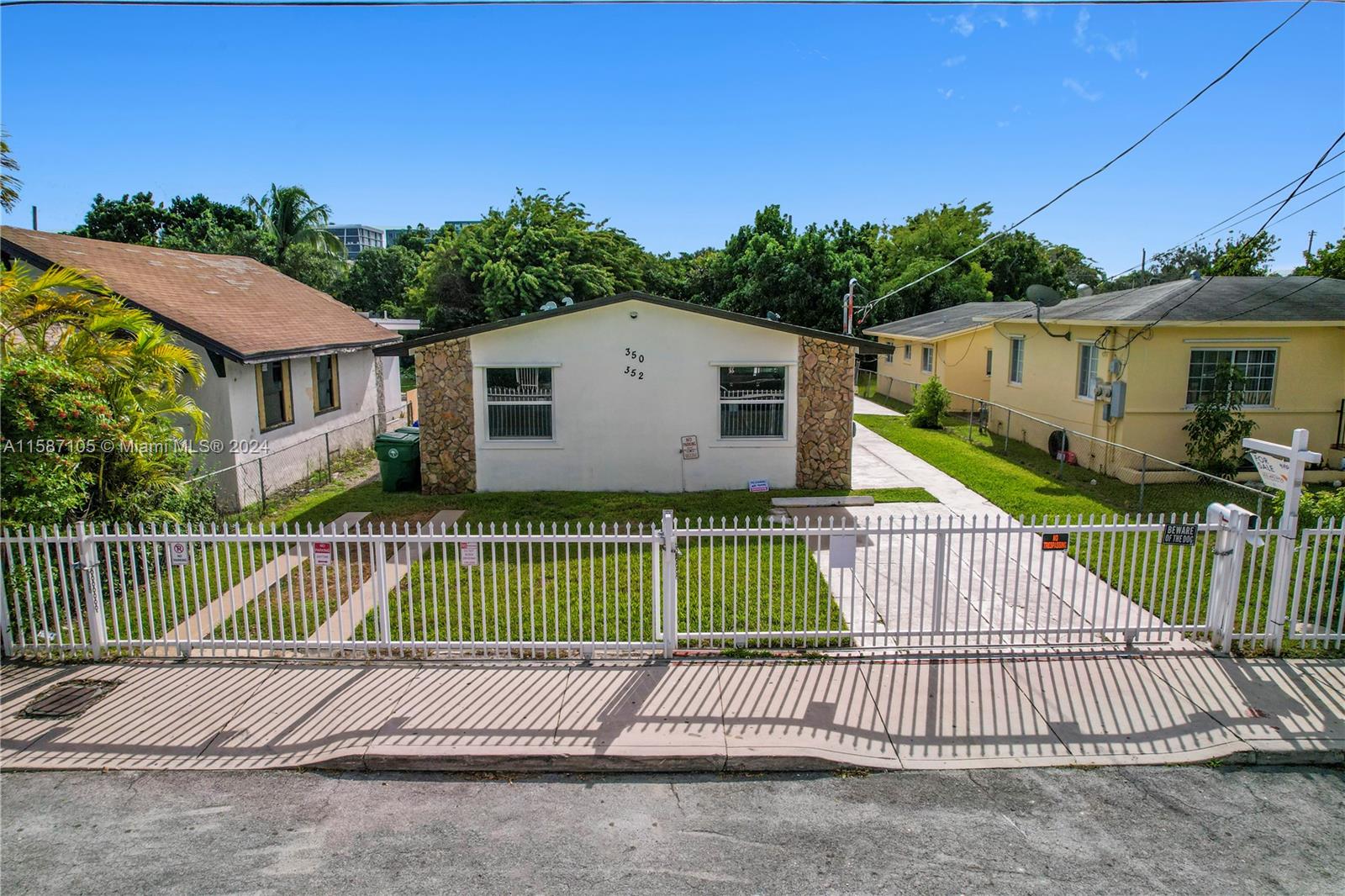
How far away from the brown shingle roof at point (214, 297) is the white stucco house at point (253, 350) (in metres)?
0.03

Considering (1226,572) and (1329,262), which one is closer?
(1226,572)

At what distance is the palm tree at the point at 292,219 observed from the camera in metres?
39.2

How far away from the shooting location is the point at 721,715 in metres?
6.28

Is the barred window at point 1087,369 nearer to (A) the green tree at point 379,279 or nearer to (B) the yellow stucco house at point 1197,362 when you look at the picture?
(B) the yellow stucco house at point 1197,362

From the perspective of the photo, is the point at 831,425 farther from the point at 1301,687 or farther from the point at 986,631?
the point at 1301,687

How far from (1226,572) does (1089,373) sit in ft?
35.1

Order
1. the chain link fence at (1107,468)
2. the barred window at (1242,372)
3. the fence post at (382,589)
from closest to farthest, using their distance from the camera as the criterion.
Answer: the fence post at (382,589)
the chain link fence at (1107,468)
the barred window at (1242,372)

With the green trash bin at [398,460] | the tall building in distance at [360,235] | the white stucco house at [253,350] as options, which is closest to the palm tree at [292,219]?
the white stucco house at [253,350]

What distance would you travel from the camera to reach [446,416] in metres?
14.1

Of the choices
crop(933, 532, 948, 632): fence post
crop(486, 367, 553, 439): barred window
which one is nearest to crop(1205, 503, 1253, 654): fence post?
crop(933, 532, 948, 632): fence post

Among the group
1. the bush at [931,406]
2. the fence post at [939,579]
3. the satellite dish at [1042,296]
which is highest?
the satellite dish at [1042,296]

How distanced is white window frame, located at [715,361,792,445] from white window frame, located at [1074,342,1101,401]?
272 inches

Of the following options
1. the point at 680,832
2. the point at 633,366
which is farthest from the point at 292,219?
the point at 680,832

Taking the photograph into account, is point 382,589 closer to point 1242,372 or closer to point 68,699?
point 68,699
